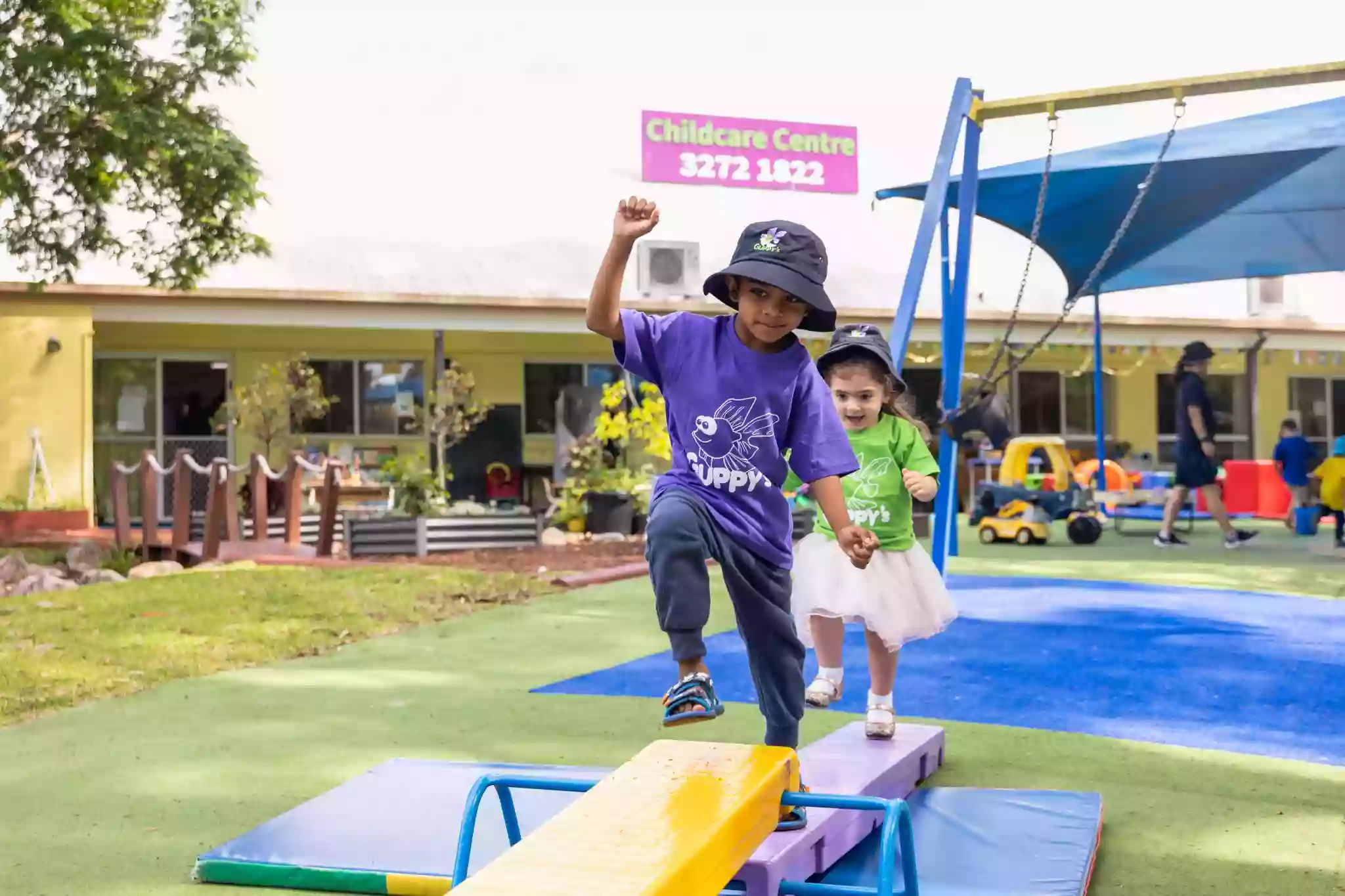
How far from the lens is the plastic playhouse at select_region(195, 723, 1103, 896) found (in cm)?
246

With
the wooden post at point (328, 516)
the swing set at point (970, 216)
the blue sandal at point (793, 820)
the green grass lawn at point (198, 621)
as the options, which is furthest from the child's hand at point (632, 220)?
the wooden post at point (328, 516)

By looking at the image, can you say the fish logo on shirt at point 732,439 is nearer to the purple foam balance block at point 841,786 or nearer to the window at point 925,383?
the purple foam balance block at point 841,786

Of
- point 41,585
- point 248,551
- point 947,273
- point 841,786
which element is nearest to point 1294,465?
point 947,273

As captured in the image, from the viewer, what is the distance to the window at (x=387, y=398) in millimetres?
20234

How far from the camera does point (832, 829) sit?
349 centimetres

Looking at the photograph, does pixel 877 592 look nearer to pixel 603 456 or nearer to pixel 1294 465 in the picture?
pixel 603 456

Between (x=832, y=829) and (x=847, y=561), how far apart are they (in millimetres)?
1543

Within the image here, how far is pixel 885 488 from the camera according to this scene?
16.4 ft

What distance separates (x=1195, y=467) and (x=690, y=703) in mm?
12160

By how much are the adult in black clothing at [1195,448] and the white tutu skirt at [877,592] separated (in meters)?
9.57

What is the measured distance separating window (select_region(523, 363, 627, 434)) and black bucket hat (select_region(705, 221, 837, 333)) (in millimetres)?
17228

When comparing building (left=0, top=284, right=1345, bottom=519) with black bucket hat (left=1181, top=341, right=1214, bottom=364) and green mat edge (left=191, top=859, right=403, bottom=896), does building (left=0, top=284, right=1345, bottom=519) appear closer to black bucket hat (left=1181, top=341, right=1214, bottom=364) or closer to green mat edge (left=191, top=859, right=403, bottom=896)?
black bucket hat (left=1181, top=341, right=1214, bottom=364)

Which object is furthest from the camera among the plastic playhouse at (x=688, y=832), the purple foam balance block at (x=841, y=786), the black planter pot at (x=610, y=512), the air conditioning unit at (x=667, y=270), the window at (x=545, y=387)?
the window at (x=545, y=387)

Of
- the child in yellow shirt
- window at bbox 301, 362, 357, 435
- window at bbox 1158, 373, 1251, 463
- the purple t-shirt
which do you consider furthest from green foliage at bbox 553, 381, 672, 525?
window at bbox 1158, 373, 1251, 463
